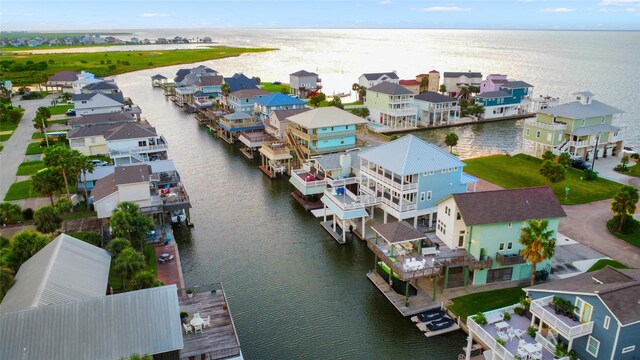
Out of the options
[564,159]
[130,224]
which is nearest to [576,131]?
[564,159]

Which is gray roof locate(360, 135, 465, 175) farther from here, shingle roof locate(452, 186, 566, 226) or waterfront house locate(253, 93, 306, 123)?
→ waterfront house locate(253, 93, 306, 123)

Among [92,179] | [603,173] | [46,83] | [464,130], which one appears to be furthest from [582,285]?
[46,83]

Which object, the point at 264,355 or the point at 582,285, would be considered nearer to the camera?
the point at 582,285

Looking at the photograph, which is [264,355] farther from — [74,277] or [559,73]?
[559,73]

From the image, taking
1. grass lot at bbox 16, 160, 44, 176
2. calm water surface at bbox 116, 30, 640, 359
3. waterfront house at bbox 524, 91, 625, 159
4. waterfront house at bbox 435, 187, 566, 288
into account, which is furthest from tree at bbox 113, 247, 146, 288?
waterfront house at bbox 524, 91, 625, 159

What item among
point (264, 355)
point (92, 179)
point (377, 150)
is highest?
point (377, 150)

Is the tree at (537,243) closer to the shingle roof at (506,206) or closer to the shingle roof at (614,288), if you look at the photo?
the shingle roof at (614,288)

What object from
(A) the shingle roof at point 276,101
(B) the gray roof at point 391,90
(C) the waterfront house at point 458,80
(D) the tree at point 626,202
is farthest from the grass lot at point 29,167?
(C) the waterfront house at point 458,80
